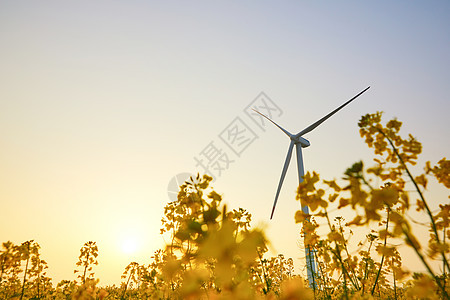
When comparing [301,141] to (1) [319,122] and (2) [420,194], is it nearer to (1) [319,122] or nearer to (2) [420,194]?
(1) [319,122]

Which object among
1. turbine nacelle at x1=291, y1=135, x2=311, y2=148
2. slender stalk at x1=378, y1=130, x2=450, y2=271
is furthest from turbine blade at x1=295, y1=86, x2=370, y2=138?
slender stalk at x1=378, y1=130, x2=450, y2=271

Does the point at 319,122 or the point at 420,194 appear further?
the point at 319,122

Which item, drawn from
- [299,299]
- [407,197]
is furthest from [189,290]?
[407,197]

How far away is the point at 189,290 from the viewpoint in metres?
0.72

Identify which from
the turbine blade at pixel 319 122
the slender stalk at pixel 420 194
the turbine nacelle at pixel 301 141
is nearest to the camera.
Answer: the slender stalk at pixel 420 194

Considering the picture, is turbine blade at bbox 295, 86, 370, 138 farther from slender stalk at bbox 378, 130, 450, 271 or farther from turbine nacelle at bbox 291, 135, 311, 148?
slender stalk at bbox 378, 130, 450, 271

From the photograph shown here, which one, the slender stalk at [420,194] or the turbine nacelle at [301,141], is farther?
the turbine nacelle at [301,141]

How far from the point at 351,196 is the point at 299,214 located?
43cm

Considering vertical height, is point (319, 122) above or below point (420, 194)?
Answer: above

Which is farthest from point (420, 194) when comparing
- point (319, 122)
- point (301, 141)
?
point (301, 141)

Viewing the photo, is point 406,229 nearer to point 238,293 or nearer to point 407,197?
point 407,197

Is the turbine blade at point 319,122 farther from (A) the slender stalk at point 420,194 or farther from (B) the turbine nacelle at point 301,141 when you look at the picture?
(A) the slender stalk at point 420,194

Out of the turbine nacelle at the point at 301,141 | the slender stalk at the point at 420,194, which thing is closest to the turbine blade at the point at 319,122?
the turbine nacelle at the point at 301,141

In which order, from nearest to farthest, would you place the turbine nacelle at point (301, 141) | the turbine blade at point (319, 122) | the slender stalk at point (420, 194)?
1. the slender stalk at point (420, 194)
2. the turbine blade at point (319, 122)
3. the turbine nacelle at point (301, 141)
